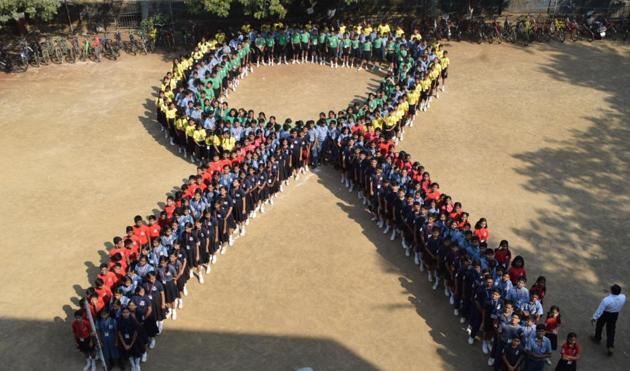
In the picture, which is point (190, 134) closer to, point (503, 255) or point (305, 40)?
point (305, 40)

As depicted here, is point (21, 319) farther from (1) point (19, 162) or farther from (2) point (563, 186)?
(2) point (563, 186)

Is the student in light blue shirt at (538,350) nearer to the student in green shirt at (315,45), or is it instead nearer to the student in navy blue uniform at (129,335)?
the student in navy blue uniform at (129,335)

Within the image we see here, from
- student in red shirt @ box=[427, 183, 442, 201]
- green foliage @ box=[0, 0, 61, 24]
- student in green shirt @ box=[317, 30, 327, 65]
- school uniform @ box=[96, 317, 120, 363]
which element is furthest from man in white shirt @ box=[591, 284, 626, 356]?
green foliage @ box=[0, 0, 61, 24]

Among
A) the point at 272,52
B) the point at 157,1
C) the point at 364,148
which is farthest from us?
the point at 157,1

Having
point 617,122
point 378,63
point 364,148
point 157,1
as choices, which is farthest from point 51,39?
point 617,122

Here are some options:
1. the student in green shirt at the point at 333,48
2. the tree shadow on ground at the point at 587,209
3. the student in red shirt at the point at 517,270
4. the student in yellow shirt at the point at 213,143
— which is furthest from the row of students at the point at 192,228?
the student in red shirt at the point at 517,270

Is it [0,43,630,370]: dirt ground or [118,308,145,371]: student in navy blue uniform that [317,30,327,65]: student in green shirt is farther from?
[118,308,145,371]: student in navy blue uniform
